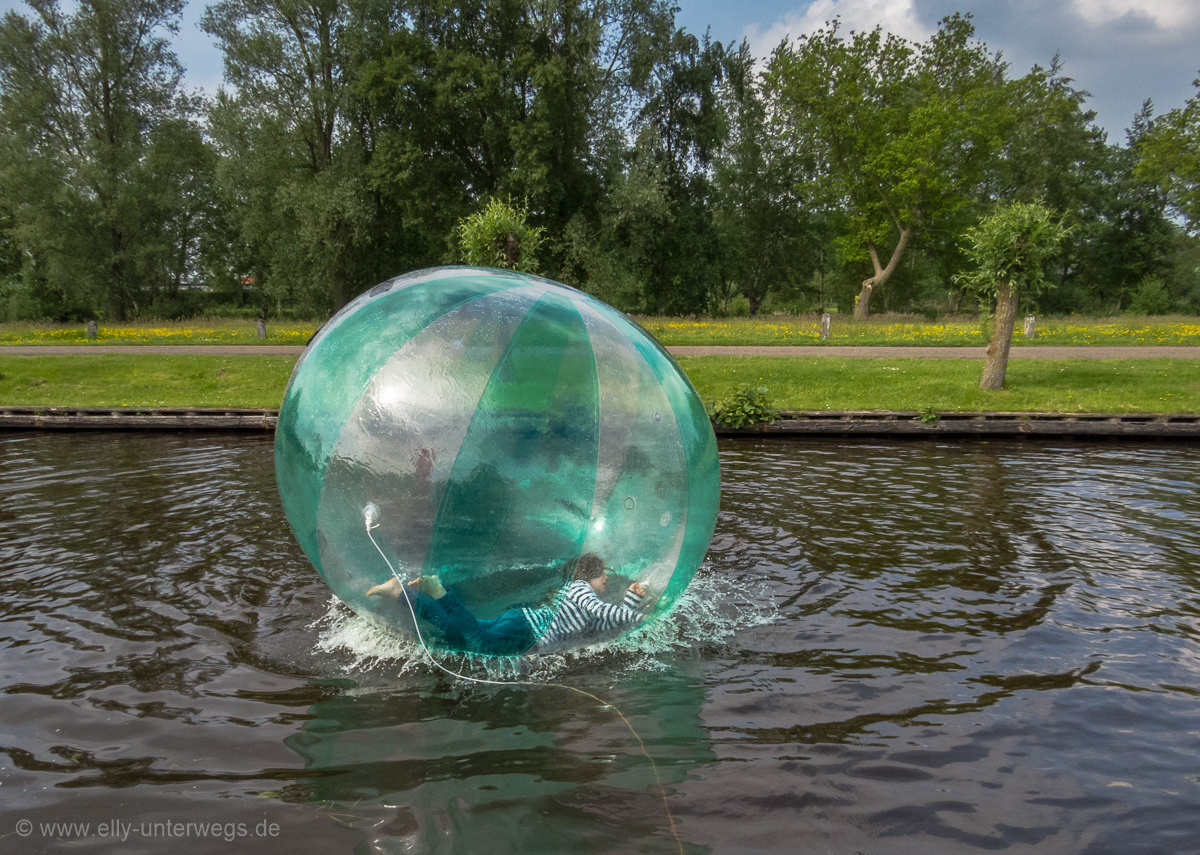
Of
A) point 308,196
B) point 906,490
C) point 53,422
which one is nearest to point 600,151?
point 308,196

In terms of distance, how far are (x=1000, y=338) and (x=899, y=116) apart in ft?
110

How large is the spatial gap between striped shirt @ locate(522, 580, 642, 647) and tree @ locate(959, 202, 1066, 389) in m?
14.7

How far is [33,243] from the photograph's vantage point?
131 feet

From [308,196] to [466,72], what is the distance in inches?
395

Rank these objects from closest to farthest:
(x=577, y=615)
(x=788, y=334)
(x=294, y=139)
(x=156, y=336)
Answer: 1. (x=577, y=615)
2. (x=788, y=334)
3. (x=156, y=336)
4. (x=294, y=139)

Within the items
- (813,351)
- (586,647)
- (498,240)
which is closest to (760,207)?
(813,351)

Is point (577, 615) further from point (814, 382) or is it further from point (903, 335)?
point (903, 335)

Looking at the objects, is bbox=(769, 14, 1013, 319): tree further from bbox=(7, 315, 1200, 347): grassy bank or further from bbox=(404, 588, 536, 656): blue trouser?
bbox=(404, 588, 536, 656): blue trouser

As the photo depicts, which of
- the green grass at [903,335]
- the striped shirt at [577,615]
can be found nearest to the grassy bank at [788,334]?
the green grass at [903,335]

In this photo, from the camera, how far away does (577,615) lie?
5230mm

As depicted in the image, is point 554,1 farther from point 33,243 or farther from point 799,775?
point 799,775

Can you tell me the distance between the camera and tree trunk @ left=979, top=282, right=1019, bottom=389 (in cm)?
1717

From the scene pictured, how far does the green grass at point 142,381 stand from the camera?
18.8 metres

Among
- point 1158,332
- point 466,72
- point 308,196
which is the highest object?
point 466,72
